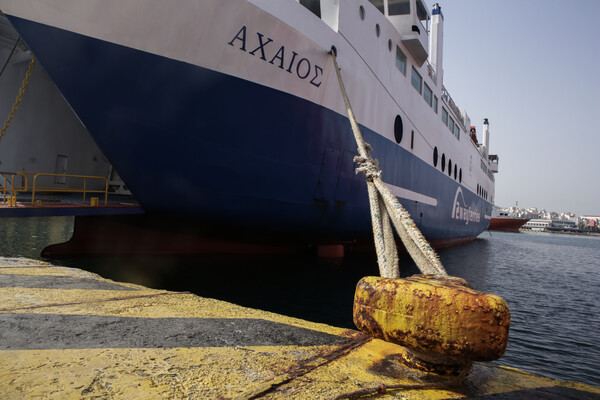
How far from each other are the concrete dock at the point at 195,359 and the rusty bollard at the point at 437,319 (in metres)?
0.30

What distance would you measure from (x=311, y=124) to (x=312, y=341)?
592 centimetres

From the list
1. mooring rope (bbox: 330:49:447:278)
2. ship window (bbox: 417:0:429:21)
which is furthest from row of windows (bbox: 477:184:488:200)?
mooring rope (bbox: 330:49:447:278)

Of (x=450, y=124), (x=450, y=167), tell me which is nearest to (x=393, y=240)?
(x=450, y=167)

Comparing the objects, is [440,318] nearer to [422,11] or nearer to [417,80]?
[417,80]

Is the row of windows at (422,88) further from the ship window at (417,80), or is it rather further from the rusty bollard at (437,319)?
the rusty bollard at (437,319)

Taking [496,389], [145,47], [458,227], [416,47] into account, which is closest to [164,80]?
[145,47]

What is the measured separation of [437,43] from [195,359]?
20.0 metres

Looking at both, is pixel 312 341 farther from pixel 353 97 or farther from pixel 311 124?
pixel 353 97

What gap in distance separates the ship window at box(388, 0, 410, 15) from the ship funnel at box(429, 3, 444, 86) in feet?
20.3

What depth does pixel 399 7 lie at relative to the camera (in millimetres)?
11742

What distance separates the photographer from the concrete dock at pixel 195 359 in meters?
2.07

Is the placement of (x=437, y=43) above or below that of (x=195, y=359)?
above

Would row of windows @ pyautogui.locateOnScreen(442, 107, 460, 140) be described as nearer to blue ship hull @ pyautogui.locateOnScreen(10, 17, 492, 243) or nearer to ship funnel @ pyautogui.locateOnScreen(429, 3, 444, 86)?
ship funnel @ pyautogui.locateOnScreen(429, 3, 444, 86)

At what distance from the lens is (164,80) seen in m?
6.46
